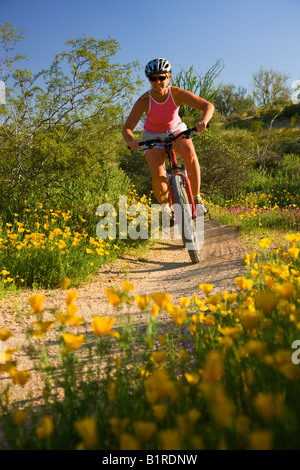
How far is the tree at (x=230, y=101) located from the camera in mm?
37406

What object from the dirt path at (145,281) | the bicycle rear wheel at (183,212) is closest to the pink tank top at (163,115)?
the bicycle rear wheel at (183,212)

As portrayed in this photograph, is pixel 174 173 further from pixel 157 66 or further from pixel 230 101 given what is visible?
pixel 230 101

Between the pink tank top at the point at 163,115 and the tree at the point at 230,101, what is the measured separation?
35.1m

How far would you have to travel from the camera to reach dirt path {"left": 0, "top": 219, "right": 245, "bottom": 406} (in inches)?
106

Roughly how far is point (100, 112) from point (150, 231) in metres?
2.28

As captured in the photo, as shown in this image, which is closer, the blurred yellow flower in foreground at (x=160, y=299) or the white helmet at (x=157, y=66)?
the blurred yellow flower in foreground at (x=160, y=299)

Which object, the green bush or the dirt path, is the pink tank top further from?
the green bush

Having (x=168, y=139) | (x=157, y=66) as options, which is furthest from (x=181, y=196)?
(x=157, y=66)

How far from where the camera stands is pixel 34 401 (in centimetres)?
171

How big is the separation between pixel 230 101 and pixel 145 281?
3877 cm

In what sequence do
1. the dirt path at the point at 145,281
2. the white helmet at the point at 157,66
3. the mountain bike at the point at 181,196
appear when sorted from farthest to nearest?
the mountain bike at the point at 181,196, the white helmet at the point at 157,66, the dirt path at the point at 145,281

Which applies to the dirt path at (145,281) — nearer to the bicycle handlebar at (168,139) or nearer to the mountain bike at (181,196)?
the mountain bike at (181,196)

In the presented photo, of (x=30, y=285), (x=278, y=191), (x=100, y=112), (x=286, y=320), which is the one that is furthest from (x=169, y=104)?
(x=278, y=191)

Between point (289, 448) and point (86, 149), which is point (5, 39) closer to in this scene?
point (86, 149)
